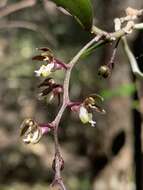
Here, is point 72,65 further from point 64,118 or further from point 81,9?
point 64,118

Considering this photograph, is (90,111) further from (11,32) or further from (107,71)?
(11,32)

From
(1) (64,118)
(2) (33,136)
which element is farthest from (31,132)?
(1) (64,118)

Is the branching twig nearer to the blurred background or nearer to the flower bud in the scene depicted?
the flower bud

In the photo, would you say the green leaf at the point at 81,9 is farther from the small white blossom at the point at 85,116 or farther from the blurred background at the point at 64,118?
the blurred background at the point at 64,118

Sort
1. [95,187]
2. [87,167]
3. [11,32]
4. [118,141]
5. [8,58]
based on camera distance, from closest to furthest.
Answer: [118,141]
[95,187]
[87,167]
[8,58]
[11,32]

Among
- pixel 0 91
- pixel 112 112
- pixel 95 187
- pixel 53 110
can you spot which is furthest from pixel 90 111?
pixel 0 91

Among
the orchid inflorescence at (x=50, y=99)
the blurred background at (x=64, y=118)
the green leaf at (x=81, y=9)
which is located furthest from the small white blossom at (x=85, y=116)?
the blurred background at (x=64, y=118)
